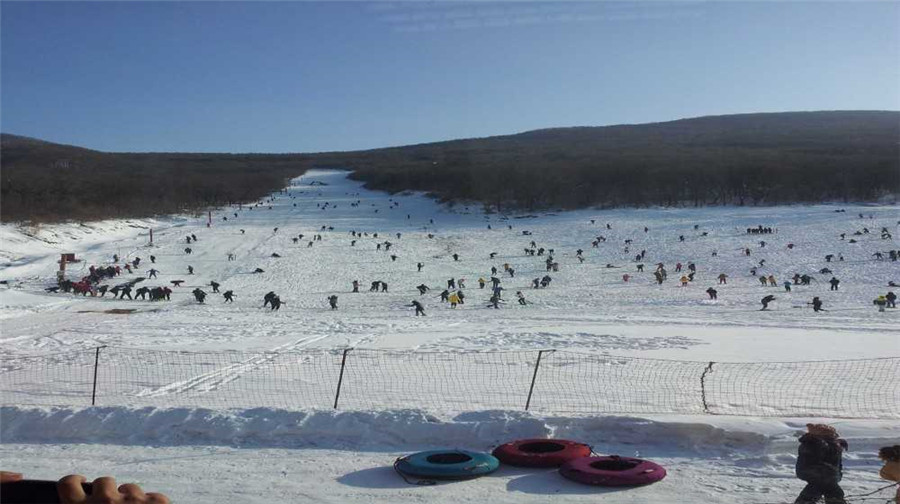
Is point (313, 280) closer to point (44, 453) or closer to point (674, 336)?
point (674, 336)

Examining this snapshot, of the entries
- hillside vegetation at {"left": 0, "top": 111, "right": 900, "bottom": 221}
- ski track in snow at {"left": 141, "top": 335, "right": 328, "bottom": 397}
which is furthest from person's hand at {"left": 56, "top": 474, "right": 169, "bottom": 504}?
hillside vegetation at {"left": 0, "top": 111, "right": 900, "bottom": 221}

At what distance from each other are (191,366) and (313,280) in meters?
21.7

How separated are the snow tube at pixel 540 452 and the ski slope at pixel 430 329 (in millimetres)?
181

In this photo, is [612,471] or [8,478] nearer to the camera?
[8,478]

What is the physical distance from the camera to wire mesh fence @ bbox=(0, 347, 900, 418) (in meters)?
10.4

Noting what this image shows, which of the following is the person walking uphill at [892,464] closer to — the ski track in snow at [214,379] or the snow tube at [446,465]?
the snow tube at [446,465]

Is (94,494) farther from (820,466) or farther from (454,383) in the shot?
(454,383)

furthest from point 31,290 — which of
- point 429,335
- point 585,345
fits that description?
point 585,345

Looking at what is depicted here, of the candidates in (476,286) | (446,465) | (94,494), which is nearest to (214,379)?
(446,465)

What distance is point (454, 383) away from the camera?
483 inches

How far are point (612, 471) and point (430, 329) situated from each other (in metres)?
13.7

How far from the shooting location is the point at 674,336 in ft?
61.1

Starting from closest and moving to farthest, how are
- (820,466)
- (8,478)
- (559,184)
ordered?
(8,478), (820,466), (559,184)

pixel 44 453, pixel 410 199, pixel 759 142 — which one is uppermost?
pixel 759 142
